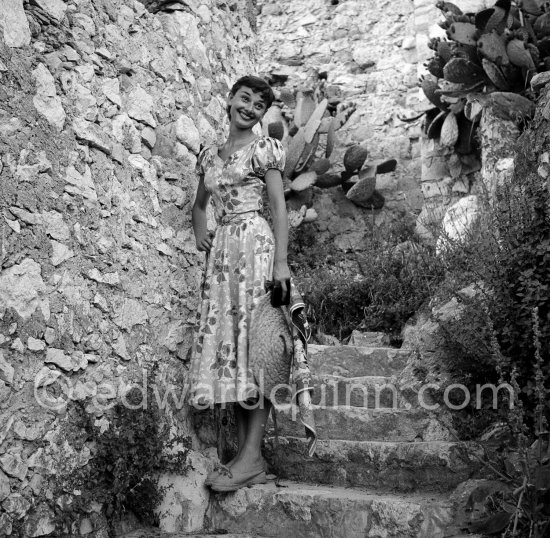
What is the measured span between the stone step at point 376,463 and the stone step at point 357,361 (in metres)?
0.90

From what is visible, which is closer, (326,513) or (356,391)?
(326,513)

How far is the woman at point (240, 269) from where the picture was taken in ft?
10.5

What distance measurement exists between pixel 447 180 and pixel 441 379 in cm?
366

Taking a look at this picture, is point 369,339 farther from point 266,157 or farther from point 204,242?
point 266,157

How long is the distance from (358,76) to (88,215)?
6.25 meters

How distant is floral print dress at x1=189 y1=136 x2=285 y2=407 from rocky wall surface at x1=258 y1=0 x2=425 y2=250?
402 cm

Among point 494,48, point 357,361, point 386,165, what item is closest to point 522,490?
point 357,361

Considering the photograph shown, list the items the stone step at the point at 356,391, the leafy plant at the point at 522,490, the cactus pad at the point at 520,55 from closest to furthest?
the leafy plant at the point at 522,490 < the stone step at the point at 356,391 < the cactus pad at the point at 520,55

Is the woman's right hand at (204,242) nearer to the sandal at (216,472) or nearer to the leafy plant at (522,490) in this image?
the sandal at (216,472)

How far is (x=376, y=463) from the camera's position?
3.28 m

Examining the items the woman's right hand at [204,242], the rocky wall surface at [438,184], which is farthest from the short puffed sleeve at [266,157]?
the rocky wall surface at [438,184]

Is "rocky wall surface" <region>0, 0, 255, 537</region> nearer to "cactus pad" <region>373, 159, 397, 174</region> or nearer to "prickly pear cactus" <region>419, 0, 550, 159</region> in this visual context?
"prickly pear cactus" <region>419, 0, 550, 159</region>

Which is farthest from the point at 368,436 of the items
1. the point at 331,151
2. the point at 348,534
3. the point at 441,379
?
the point at 331,151

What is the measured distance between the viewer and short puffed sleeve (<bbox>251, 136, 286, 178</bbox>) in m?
3.31
